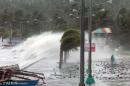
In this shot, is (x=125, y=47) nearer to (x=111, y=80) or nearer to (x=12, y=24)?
(x=12, y=24)

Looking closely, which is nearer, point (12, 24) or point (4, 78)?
point (4, 78)

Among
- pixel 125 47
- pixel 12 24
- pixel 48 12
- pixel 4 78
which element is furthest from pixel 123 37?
pixel 4 78

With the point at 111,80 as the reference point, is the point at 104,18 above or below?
above

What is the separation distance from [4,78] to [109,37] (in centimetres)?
9167

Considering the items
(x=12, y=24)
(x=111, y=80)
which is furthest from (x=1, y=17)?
(x=111, y=80)

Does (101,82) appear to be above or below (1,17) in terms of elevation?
below

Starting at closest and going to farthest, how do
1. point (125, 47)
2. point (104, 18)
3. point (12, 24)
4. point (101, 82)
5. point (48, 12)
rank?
point (101, 82) < point (125, 47) < point (104, 18) < point (12, 24) < point (48, 12)

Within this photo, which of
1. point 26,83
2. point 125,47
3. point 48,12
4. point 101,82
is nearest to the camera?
point 26,83

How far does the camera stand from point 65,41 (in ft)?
160

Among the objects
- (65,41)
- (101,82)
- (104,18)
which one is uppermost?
(104,18)

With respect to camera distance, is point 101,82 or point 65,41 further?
point 65,41

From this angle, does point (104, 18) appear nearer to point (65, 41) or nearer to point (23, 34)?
point (23, 34)

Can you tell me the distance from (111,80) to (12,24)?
12086 centimetres

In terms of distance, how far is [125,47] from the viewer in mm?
110688
